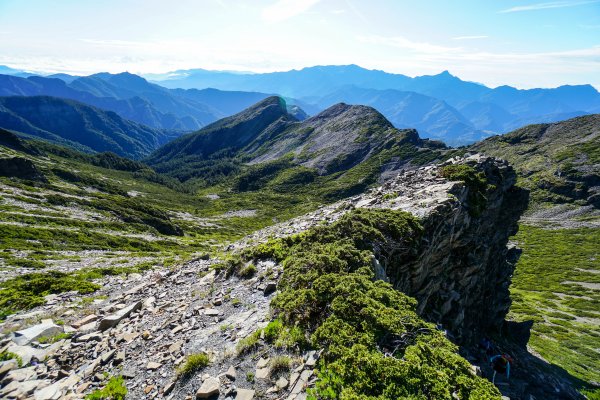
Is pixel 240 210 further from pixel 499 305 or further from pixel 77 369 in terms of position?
pixel 77 369

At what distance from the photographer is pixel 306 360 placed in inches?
392

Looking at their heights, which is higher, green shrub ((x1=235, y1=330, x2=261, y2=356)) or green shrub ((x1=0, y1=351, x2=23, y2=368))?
green shrub ((x1=235, y1=330, x2=261, y2=356))

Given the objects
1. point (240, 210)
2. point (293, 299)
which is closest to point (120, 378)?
point (293, 299)

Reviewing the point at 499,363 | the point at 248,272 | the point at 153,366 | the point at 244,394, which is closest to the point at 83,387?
the point at 153,366

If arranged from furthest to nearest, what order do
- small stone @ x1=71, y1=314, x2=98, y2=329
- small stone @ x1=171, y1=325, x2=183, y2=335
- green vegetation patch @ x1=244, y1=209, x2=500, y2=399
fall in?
1. small stone @ x1=71, y1=314, x2=98, y2=329
2. small stone @ x1=171, y1=325, x2=183, y2=335
3. green vegetation patch @ x1=244, y1=209, x2=500, y2=399

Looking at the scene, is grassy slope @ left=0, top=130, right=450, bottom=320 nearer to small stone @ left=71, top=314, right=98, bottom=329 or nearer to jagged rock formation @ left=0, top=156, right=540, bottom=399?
jagged rock formation @ left=0, top=156, right=540, bottom=399

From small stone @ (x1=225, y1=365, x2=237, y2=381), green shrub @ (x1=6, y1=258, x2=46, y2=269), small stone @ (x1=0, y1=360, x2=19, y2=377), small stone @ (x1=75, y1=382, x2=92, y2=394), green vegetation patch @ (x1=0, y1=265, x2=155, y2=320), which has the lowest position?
green shrub @ (x1=6, y1=258, x2=46, y2=269)

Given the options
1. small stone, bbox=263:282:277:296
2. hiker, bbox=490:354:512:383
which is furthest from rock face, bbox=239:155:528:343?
A: small stone, bbox=263:282:277:296

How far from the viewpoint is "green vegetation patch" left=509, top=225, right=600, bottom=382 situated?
47.6 m

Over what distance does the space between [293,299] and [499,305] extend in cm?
4010

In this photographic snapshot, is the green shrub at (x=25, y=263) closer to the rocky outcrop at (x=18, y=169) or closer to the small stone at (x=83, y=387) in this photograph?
the small stone at (x=83, y=387)

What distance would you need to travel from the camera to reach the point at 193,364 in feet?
35.9

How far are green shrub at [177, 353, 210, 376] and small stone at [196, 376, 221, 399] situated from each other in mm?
943

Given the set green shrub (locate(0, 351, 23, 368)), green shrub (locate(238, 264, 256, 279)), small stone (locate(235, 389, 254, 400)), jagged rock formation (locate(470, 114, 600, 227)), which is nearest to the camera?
small stone (locate(235, 389, 254, 400))
